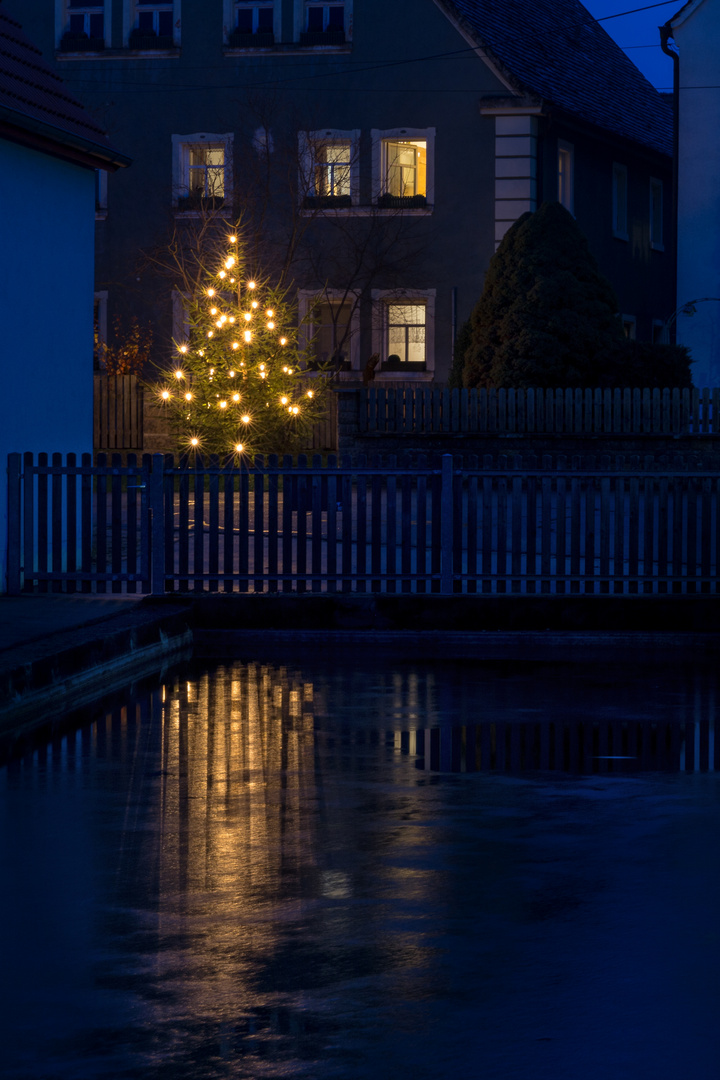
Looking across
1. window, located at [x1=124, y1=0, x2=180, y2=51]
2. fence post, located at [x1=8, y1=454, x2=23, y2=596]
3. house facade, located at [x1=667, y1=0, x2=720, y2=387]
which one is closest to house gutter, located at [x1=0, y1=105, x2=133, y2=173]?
fence post, located at [x1=8, y1=454, x2=23, y2=596]

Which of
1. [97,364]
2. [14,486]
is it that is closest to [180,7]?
[97,364]

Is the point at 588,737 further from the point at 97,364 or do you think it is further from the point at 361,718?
the point at 97,364

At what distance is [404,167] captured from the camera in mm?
37375

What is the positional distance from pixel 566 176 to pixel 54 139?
23.7 meters

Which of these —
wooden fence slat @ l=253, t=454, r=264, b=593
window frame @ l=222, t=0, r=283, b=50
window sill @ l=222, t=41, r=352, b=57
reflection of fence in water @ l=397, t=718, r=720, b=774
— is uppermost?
window frame @ l=222, t=0, r=283, b=50

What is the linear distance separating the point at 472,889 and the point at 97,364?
107 ft

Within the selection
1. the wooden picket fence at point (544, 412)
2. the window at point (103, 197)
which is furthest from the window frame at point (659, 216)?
the wooden picket fence at point (544, 412)

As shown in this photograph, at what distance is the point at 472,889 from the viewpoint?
20.4 feet

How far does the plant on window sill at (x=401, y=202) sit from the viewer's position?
121 ft

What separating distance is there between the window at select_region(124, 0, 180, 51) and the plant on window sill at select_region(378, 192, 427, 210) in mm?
5599

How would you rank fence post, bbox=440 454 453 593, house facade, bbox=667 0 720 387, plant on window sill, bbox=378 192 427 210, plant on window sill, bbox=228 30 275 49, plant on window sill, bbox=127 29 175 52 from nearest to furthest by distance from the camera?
fence post, bbox=440 454 453 593
plant on window sill, bbox=378 192 427 210
plant on window sill, bbox=228 30 275 49
plant on window sill, bbox=127 29 175 52
house facade, bbox=667 0 720 387

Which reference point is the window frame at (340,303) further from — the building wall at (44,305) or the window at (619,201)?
the building wall at (44,305)

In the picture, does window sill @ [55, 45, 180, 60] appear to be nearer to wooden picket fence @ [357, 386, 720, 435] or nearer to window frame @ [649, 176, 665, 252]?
wooden picket fence @ [357, 386, 720, 435]

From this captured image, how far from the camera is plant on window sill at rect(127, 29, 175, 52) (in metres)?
37.5
